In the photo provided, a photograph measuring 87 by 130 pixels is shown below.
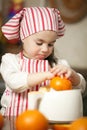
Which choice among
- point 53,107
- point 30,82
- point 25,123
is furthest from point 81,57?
point 25,123

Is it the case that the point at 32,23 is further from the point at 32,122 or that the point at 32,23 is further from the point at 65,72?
the point at 32,122

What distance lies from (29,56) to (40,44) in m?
0.06

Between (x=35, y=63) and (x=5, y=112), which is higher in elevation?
(x=35, y=63)

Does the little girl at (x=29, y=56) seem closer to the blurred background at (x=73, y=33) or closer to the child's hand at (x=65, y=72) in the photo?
the child's hand at (x=65, y=72)

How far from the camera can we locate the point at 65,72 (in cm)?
85

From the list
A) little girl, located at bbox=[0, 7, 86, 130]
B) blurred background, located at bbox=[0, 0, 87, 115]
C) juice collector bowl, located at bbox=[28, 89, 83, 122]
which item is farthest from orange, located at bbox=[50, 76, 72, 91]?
blurred background, located at bbox=[0, 0, 87, 115]

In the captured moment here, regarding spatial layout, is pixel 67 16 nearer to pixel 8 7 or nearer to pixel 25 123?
pixel 8 7

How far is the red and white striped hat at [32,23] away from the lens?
97 cm

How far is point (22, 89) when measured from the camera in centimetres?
91

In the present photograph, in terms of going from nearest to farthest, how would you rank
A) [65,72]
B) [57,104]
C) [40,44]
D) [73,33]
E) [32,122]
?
[32,122] → [57,104] → [65,72] → [40,44] → [73,33]

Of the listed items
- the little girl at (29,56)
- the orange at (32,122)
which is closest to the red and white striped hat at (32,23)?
the little girl at (29,56)

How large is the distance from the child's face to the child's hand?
0.35 ft

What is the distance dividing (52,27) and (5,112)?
0.92 feet

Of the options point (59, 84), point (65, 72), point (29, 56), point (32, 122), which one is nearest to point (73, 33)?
point (29, 56)
